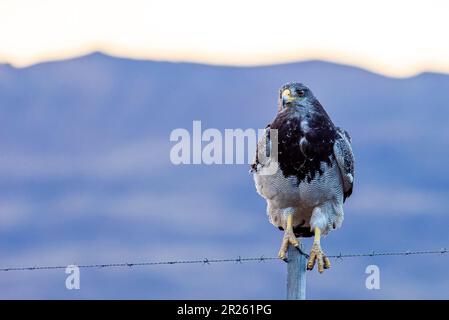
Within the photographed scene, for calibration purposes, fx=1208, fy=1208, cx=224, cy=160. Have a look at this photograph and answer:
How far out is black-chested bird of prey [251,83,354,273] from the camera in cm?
945

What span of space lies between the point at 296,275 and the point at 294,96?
6.75 feet

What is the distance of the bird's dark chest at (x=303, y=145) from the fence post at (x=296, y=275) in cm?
132

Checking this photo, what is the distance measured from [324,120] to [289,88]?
39 cm

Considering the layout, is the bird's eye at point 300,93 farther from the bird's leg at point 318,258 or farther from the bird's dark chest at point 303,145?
the bird's leg at point 318,258

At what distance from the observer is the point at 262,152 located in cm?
954

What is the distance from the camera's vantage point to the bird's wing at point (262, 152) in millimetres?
9523

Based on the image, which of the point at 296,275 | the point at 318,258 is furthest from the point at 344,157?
the point at 296,275

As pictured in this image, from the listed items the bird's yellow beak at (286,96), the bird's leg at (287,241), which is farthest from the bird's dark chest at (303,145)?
the bird's leg at (287,241)

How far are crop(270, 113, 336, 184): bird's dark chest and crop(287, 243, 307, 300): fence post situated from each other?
132cm

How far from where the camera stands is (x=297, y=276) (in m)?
7.96

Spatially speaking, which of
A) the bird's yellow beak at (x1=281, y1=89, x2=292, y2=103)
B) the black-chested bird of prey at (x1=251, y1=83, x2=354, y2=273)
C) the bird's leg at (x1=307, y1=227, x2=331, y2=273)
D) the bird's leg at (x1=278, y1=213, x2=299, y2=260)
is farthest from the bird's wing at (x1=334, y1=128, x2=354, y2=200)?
the bird's leg at (x1=278, y1=213, x2=299, y2=260)
